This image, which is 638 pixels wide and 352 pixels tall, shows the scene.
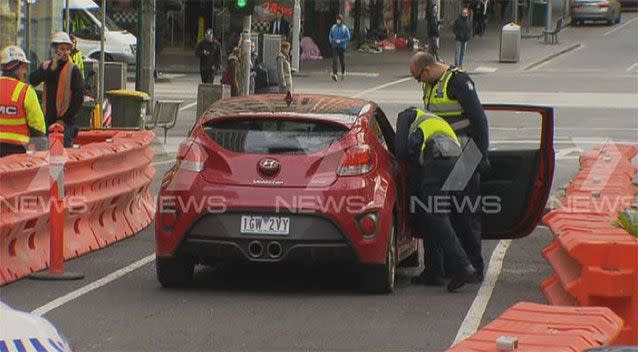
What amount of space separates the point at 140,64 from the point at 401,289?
1918cm

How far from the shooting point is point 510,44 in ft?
166

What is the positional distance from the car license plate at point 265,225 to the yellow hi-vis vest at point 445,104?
1.73 meters

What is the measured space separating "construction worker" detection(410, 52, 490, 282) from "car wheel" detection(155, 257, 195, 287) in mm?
2085

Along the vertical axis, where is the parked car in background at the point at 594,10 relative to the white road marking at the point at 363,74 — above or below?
above

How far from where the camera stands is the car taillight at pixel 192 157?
11.7 meters

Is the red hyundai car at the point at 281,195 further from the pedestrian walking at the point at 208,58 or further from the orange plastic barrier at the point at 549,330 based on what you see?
the pedestrian walking at the point at 208,58

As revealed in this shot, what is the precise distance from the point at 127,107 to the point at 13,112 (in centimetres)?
1308

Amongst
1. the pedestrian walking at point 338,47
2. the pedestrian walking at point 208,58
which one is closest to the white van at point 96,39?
the pedestrian walking at point 208,58

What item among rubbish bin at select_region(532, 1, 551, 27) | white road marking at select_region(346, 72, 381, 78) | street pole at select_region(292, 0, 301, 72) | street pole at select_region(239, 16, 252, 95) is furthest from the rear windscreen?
rubbish bin at select_region(532, 1, 551, 27)

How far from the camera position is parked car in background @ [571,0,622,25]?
67.2 metres

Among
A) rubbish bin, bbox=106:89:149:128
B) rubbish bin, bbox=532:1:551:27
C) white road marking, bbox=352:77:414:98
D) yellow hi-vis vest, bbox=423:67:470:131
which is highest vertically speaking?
yellow hi-vis vest, bbox=423:67:470:131

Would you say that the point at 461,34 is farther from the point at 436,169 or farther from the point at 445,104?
the point at 436,169

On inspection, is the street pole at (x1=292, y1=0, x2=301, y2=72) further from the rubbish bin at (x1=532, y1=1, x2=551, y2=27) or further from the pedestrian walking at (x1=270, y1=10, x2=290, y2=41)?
the rubbish bin at (x1=532, y1=1, x2=551, y2=27)

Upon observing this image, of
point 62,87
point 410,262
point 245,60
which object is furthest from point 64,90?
point 245,60
